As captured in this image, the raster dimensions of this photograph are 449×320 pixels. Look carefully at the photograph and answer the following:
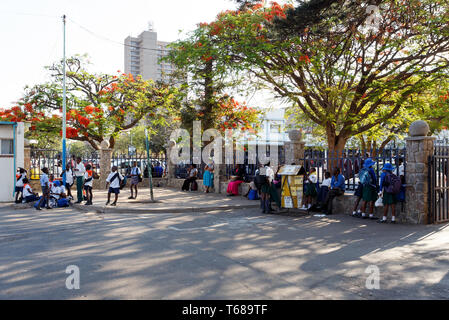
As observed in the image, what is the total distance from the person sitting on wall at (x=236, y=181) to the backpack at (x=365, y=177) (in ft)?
24.7

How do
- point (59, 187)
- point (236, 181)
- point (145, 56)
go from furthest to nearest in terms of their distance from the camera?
point (145, 56) < point (236, 181) < point (59, 187)

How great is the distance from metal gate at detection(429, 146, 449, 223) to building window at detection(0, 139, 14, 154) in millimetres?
16694

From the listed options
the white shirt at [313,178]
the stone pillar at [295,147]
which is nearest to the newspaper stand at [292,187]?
the white shirt at [313,178]

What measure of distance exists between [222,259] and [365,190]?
6104 mm

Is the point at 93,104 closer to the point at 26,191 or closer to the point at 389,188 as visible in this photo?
the point at 26,191

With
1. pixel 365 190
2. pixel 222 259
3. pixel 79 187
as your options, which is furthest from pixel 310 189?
pixel 79 187

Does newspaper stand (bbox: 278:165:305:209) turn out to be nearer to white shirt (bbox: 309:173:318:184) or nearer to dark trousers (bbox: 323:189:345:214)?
white shirt (bbox: 309:173:318:184)

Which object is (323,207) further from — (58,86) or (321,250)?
(58,86)

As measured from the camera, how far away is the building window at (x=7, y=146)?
16594 mm

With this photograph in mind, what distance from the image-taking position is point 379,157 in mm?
11062

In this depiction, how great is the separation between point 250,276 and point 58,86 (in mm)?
20938

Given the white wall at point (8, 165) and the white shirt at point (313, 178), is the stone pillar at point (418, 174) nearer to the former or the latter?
the white shirt at point (313, 178)

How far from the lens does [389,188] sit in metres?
9.96
